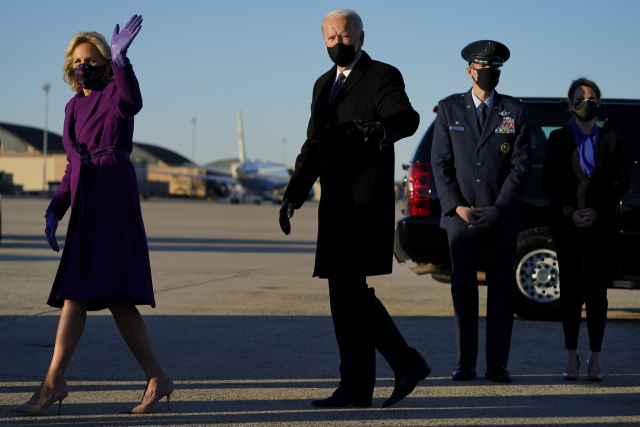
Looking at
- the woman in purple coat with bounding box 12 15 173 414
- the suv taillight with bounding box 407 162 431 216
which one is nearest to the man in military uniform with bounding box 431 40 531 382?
the woman in purple coat with bounding box 12 15 173 414

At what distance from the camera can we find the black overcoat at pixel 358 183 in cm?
402

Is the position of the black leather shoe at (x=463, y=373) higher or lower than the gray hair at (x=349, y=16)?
lower

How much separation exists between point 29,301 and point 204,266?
4.75 meters

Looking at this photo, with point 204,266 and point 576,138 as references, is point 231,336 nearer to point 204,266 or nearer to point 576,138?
point 576,138

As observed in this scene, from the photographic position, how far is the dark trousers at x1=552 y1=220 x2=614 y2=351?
5031 millimetres

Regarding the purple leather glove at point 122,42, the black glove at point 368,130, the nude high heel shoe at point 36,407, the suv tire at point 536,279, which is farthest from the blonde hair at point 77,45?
the suv tire at point 536,279

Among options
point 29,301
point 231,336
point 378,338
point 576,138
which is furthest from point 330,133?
point 29,301

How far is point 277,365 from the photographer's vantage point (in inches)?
206

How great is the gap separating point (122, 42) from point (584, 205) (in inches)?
116

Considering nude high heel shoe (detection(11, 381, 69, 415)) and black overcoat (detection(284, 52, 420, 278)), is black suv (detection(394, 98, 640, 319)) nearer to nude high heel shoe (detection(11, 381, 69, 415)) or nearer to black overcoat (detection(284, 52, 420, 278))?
black overcoat (detection(284, 52, 420, 278))

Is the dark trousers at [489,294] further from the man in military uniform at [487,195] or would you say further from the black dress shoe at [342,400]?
the black dress shoe at [342,400]

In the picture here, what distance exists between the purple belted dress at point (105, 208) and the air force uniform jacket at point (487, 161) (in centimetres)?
197

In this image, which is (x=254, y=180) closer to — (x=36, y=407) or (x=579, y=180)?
(x=579, y=180)

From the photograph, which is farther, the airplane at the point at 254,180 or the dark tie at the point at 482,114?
the airplane at the point at 254,180
